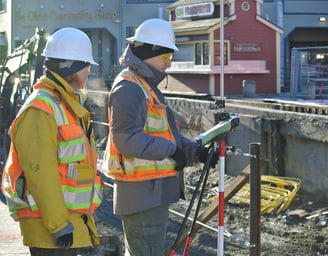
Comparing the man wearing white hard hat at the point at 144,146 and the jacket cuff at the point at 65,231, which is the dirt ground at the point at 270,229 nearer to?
the man wearing white hard hat at the point at 144,146

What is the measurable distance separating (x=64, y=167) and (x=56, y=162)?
3.7 inches

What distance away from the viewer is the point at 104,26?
144 feet

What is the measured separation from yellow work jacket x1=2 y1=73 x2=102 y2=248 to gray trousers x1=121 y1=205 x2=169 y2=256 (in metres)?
0.38

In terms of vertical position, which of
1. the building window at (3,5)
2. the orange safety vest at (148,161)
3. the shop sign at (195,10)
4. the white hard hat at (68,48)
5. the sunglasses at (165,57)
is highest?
the building window at (3,5)

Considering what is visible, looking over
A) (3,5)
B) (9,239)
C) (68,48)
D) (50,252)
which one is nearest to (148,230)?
(50,252)

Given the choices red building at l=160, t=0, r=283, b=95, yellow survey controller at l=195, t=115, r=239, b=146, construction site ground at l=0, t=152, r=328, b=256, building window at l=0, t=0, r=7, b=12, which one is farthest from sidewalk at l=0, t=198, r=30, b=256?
building window at l=0, t=0, r=7, b=12

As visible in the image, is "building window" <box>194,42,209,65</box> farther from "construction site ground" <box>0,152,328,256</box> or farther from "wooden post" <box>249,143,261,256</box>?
"wooden post" <box>249,143,261,256</box>

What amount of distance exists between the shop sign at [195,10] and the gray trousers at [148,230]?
23.0 m

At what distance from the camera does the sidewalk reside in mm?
6094

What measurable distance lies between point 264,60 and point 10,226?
21550 millimetres

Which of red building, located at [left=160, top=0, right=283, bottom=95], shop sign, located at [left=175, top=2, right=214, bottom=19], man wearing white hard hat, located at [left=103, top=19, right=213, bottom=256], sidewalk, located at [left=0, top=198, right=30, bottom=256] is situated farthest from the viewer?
shop sign, located at [left=175, top=2, right=214, bottom=19]

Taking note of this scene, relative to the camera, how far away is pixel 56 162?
328 centimetres

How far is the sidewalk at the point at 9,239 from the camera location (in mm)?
6094

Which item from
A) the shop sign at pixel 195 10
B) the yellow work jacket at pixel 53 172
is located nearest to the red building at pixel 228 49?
the shop sign at pixel 195 10
